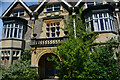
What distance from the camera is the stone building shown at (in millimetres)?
9688

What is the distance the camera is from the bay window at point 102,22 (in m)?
9.58

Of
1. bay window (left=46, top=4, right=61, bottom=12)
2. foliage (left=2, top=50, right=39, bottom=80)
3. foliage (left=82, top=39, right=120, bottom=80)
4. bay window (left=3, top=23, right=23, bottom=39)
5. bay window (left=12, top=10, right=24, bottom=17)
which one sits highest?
bay window (left=46, top=4, right=61, bottom=12)

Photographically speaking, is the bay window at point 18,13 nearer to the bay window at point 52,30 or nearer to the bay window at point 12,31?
the bay window at point 12,31

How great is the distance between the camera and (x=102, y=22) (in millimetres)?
9797

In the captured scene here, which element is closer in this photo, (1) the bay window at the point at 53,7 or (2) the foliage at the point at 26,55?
(2) the foliage at the point at 26,55

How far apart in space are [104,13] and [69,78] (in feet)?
25.0


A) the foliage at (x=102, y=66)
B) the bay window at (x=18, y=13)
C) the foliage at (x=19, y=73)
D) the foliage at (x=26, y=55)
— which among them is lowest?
the foliage at (x=19, y=73)

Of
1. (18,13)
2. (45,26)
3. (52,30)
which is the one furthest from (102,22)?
(18,13)

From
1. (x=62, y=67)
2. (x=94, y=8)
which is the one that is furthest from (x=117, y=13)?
(x=62, y=67)

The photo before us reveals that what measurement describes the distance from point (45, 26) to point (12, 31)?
3952mm

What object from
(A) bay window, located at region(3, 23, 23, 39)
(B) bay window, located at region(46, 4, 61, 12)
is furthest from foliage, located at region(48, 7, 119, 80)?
(B) bay window, located at region(46, 4, 61, 12)

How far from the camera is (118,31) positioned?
1007 cm

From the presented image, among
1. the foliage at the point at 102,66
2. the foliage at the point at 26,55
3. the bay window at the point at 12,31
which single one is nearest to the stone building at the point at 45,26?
the bay window at the point at 12,31

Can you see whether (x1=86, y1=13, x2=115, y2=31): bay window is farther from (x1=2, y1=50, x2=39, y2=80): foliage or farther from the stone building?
(x1=2, y1=50, x2=39, y2=80): foliage
